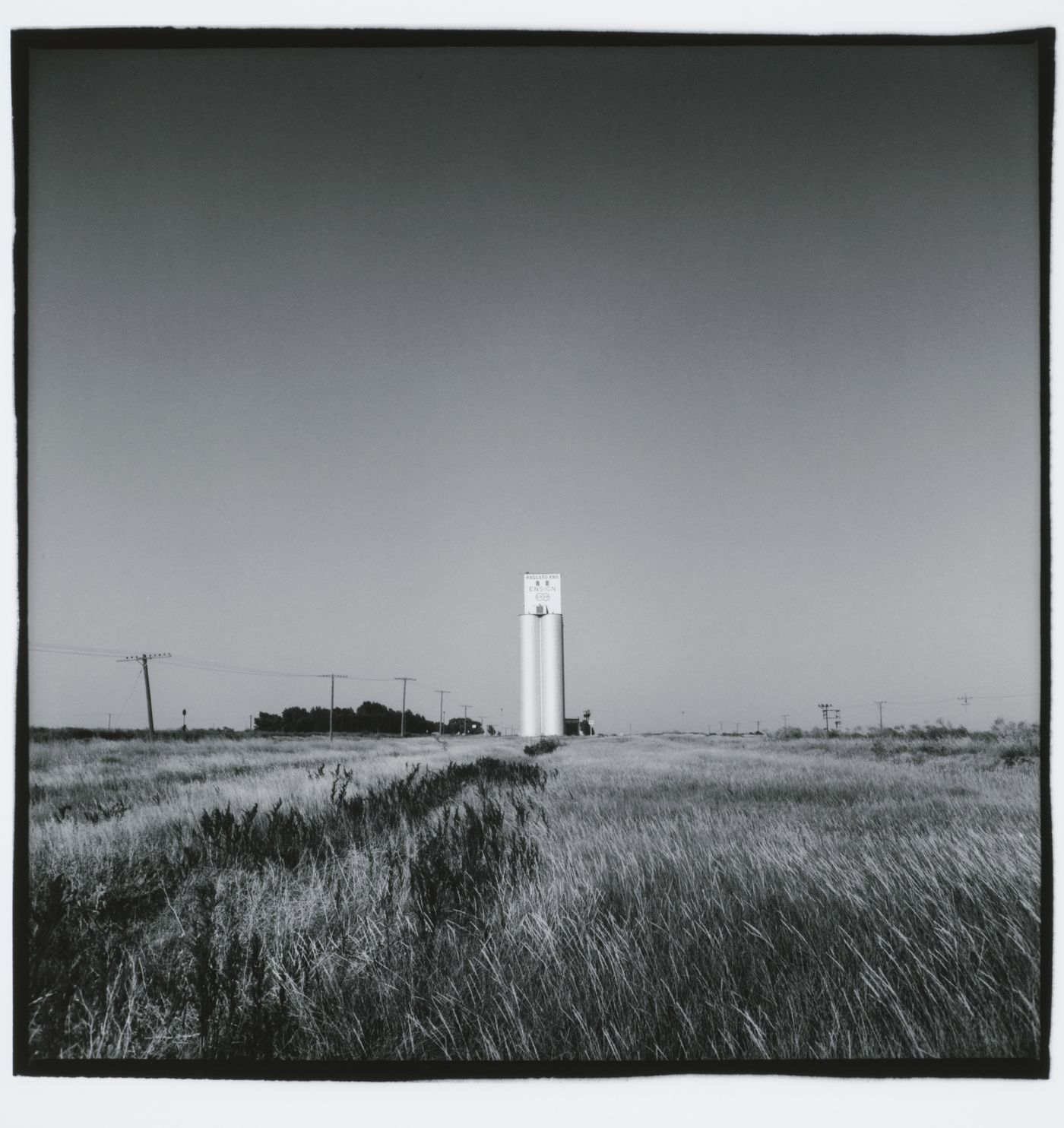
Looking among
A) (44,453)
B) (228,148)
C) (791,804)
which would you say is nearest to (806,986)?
(791,804)

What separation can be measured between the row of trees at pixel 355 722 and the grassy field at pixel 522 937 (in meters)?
15.8

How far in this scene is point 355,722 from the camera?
3334 centimetres

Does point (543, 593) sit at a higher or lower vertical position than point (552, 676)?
higher

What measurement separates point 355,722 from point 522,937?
105 ft

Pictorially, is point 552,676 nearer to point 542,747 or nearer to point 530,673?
point 530,673

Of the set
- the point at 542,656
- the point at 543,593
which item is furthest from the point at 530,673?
the point at 543,593

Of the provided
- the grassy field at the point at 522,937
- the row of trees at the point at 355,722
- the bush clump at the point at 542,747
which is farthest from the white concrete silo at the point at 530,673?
the row of trees at the point at 355,722

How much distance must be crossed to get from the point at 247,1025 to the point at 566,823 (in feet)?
7.38

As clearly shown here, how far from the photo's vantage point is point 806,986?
8.16 ft

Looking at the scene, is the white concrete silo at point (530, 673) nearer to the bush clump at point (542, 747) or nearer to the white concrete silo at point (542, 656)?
the white concrete silo at point (542, 656)

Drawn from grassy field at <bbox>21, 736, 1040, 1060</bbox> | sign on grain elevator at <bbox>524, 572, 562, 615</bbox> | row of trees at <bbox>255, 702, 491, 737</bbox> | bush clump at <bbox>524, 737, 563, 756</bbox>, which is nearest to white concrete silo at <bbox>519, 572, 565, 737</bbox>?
sign on grain elevator at <bbox>524, 572, 562, 615</bbox>

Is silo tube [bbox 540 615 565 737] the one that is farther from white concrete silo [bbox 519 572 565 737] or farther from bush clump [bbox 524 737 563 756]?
bush clump [bbox 524 737 563 756]

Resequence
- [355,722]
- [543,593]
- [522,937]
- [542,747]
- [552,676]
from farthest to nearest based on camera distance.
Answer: [355,722], [542,747], [552,676], [543,593], [522,937]

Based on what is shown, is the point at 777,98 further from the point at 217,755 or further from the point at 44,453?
the point at 217,755
